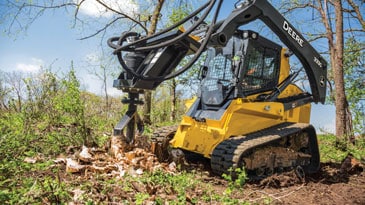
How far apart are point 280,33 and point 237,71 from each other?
1.07m

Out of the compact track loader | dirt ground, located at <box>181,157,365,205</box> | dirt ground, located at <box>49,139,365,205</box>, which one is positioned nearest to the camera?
dirt ground, located at <box>49,139,365,205</box>

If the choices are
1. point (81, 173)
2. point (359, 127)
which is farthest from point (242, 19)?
point (359, 127)

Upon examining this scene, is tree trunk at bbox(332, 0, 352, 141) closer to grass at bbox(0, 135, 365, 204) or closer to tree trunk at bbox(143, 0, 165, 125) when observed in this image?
tree trunk at bbox(143, 0, 165, 125)

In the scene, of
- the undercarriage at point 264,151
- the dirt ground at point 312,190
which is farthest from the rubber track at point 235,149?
the dirt ground at point 312,190

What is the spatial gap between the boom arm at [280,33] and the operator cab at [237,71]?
1.27 ft

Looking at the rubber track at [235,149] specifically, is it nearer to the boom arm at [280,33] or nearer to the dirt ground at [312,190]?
the dirt ground at [312,190]

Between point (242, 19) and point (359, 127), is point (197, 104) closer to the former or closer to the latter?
point (242, 19)

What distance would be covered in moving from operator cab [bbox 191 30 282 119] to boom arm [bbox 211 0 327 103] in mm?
388

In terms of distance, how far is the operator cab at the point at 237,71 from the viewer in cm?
507

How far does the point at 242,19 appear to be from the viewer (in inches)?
182

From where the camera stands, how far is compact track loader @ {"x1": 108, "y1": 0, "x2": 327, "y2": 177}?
4199 millimetres

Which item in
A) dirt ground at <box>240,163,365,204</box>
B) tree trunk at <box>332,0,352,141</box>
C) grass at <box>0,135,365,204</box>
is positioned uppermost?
tree trunk at <box>332,0,352,141</box>

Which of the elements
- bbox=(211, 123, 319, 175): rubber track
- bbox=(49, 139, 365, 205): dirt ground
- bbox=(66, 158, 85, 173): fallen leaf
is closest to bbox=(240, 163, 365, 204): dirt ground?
bbox=(49, 139, 365, 205): dirt ground

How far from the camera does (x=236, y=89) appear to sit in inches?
195
